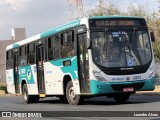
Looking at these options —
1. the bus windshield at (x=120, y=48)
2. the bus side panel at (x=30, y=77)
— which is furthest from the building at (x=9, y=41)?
the bus windshield at (x=120, y=48)

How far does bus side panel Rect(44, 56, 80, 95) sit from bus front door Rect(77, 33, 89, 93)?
0.78 ft

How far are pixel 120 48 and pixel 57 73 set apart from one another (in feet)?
12.1

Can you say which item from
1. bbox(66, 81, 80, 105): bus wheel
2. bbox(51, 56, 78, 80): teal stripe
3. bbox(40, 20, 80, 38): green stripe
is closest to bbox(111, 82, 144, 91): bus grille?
bbox(51, 56, 78, 80): teal stripe

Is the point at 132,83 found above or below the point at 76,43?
below

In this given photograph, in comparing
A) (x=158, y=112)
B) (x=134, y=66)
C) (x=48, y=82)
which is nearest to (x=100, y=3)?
(x=48, y=82)

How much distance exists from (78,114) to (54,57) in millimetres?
5927

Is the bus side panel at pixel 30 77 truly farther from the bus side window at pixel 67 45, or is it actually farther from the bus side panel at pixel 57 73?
the bus side window at pixel 67 45

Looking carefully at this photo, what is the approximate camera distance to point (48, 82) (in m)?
21.0

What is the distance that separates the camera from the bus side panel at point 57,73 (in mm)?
18259

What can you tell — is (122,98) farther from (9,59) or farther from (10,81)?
(9,59)

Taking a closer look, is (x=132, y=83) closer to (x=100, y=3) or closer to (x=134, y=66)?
(x=134, y=66)

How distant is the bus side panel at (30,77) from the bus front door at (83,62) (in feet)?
16.7

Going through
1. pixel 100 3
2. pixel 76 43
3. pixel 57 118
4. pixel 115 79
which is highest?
pixel 100 3

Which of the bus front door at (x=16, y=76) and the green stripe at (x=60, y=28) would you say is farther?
the bus front door at (x=16, y=76)
